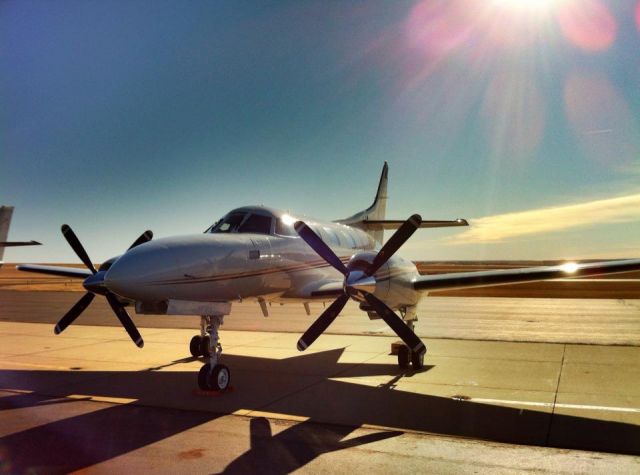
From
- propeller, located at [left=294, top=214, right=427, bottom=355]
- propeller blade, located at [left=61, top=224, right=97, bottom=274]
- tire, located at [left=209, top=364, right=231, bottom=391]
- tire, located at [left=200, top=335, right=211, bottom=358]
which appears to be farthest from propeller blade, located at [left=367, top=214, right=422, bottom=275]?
propeller blade, located at [left=61, top=224, right=97, bottom=274]

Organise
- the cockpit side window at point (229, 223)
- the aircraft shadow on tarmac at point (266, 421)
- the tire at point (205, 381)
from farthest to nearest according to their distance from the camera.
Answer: the cockpit side window at point (229, 223)
the tire at point (205, 381)
the aircraft shadow on tarmac at point (266, 421)

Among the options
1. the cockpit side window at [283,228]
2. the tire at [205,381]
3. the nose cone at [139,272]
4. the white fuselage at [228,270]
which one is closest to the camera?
the nose cone at [139,272]

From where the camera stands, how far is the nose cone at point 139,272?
9.37m

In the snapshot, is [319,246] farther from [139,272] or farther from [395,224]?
[395,224]

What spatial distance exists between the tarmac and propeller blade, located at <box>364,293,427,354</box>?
79cm

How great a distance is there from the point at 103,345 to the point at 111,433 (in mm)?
9627

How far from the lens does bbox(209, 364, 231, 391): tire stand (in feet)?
32.7

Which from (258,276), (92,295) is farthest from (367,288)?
(92,295)

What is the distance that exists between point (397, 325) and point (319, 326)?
62.3 inches

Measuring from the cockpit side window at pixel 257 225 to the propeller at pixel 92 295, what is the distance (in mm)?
2414

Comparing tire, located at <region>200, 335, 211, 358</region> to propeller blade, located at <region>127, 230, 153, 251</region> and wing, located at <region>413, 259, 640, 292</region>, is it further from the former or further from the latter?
wing, located at <region>413, 259, 640, 292</region>

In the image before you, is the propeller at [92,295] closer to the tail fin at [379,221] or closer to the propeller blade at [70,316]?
the propeller blade at [70,316]

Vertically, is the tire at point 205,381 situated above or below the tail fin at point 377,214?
below

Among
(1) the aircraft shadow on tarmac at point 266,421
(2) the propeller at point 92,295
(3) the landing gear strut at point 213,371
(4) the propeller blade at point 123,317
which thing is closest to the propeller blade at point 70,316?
(2) the propeller at point 92,295
